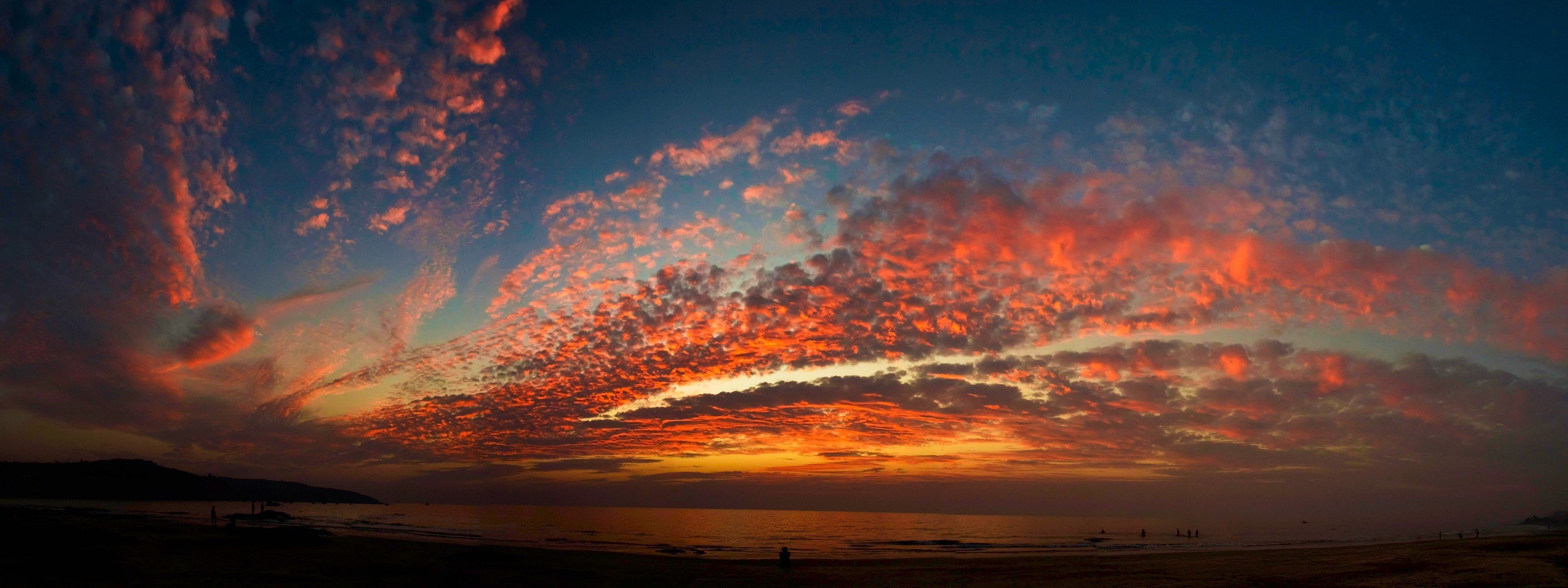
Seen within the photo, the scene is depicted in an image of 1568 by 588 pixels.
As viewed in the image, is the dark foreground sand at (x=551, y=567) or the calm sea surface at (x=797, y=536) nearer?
the dark foreground sand at (x=551, y=567)

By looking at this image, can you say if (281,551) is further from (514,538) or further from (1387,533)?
(1387,533)

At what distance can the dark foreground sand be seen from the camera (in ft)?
93.7

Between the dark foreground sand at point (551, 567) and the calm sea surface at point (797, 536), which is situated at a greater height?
the dark foreground sand at point (551, 567)

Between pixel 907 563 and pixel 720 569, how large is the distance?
17.4m

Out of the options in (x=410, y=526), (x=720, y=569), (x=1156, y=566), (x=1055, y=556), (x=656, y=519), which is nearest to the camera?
(x=720, y=569)

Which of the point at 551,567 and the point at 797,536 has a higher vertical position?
the point at 551,567

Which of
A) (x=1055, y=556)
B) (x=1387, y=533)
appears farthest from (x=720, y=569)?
(x=1387, y=533)

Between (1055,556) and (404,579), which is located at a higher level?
(404,579)

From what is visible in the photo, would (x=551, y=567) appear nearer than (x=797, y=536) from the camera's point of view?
Yes

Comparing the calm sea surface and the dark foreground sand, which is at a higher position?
the dark foreground sand

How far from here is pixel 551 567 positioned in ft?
130

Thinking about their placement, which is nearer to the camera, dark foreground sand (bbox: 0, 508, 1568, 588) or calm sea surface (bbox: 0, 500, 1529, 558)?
dark foreground sand (bbox: 0, 508, 1568, 588)

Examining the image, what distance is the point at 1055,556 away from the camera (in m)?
61.8

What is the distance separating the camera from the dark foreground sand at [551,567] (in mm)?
28562
